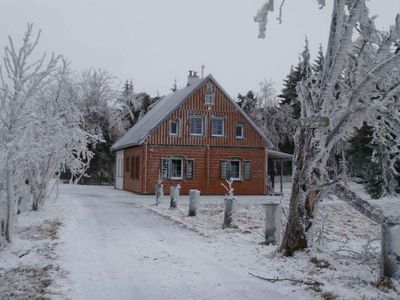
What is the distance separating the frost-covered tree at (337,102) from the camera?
320 inches

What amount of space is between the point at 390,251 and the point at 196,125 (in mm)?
24501

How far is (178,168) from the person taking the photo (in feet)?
99.9

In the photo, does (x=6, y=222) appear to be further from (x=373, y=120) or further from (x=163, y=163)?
(x=163, y=163)

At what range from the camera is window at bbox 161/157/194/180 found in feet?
98.2

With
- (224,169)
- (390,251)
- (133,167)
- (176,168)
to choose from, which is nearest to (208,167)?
(224,169)

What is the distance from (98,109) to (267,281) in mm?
47574

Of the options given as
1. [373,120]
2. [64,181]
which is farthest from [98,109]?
→ [373,120]

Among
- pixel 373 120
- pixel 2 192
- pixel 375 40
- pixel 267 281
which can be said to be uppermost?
pixel 375 40

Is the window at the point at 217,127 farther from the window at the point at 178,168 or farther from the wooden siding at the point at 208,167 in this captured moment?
the window at the point at 178,168

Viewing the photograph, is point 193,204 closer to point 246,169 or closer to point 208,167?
point 208,167

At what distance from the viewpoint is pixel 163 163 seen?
2986 centimetres

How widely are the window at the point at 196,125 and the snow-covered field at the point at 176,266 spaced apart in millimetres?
17795

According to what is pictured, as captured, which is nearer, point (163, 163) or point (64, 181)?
point (163, 163)

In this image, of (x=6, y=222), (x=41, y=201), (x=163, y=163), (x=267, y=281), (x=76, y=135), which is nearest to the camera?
(x=267, y=281)
